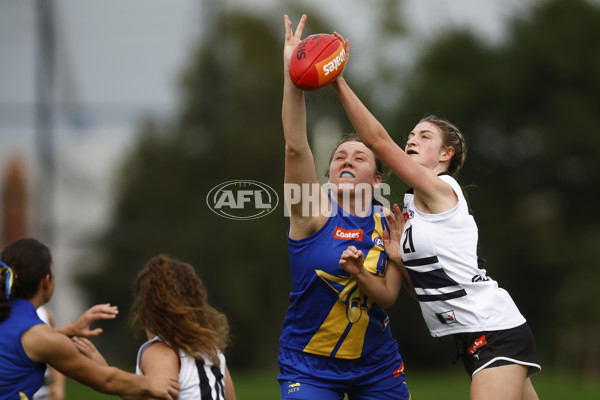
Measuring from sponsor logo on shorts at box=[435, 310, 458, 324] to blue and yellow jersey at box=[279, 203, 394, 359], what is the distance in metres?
0.40

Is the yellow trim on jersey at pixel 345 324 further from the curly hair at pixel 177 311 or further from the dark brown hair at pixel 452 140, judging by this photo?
the dark brown hair at pixel 452 140

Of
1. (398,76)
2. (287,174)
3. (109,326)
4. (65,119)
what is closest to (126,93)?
(65,119)

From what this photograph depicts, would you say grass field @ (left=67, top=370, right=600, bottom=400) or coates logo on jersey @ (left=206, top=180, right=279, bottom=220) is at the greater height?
coates logo on jersey @ (left=206, top=180, right=279, bottom=220)

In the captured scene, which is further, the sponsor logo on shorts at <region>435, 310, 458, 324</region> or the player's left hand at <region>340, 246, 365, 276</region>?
the sponsor logo on shorts at <region>435, 310, 458, 324</region>

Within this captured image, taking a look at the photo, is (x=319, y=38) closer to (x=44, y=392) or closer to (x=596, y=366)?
(x=44, y=392)

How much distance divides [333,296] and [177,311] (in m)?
0.87

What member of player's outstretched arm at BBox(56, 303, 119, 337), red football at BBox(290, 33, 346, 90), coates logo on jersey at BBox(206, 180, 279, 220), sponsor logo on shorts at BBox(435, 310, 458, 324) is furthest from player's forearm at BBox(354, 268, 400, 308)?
coates logo on jersey at BBox(206, 180, 279, 220)

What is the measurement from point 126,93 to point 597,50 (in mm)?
13159

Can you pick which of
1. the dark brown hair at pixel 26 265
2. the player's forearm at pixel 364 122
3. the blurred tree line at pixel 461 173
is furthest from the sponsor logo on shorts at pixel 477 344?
the blurred tree line at pixel 461 173

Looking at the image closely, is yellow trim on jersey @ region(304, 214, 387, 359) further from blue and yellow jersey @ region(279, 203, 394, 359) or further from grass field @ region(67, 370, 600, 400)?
grass field @ region(67, 370, 600, 400)

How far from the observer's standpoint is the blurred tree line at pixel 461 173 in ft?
60.7

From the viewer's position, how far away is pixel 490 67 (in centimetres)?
2195

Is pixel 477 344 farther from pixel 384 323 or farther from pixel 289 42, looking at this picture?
pixel 289 42

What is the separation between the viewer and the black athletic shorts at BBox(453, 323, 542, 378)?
3.81 m
